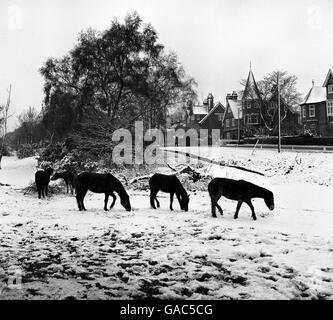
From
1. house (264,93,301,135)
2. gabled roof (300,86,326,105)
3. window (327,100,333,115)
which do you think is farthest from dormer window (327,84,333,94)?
house (264,93,301,135)

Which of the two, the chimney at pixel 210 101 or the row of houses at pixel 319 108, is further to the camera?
the chimney at pixel 210 101

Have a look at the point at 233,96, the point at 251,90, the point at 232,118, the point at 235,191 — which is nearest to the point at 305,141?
the point at 251,90

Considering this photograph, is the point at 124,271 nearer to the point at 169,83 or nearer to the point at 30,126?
the point at 169,83

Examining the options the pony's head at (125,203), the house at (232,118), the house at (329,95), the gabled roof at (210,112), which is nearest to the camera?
the pony's head at (125,203)

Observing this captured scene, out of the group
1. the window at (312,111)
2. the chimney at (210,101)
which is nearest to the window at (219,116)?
the chimney at (210,101)

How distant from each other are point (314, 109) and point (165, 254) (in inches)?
1790

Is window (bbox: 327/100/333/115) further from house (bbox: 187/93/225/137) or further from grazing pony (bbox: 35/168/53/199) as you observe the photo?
grazing pony (bbox: 35/168/53/199)

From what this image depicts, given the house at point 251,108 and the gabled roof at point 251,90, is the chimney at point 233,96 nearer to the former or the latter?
the house at point 251,108

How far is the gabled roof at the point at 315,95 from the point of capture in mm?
43812

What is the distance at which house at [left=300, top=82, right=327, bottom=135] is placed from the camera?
140 feet

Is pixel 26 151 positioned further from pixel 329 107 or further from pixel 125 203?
pixel 329 107

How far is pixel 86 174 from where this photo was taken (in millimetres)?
10203

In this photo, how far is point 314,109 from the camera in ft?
145
